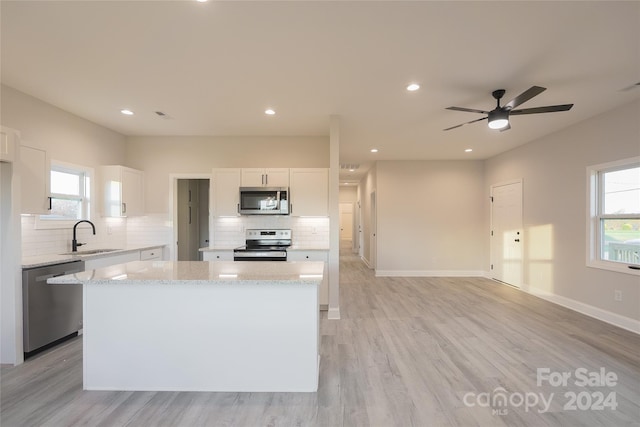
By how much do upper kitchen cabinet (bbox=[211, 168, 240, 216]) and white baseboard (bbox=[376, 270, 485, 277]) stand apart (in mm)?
3831

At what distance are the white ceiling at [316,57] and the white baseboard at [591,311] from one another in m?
2.60

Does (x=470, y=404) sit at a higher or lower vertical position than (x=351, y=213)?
lower

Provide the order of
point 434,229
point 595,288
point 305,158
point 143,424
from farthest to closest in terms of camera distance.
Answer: point 434,229 < point 305,158 < point 595,288 < point 143,424

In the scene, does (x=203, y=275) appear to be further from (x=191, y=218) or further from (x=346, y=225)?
(x=346, y=225)

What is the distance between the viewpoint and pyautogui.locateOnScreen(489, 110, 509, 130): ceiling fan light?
311 centimetres

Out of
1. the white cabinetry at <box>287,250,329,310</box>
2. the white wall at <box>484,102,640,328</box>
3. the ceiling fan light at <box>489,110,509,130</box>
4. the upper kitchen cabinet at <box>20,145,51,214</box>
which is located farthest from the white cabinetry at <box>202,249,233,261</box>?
the white wall at <box>484,102,640,328</box>

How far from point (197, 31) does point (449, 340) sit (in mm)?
3757

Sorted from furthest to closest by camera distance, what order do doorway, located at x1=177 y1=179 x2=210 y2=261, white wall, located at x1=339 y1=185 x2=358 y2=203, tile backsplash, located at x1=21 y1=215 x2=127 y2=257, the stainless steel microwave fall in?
white wall, located at x1=339 y1=185 x2=358 y2=203 < doorway, located at x1=177 y1=179 x2=210 y2=261 < the stainless steel microwave < tile backsplash, located at x1=21 y1=215 x2=127 y2=257

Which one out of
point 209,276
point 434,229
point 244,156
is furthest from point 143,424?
point 434,229

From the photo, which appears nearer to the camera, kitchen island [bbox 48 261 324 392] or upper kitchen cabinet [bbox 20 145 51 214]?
kitchen island [bbox 48 261 324 392]

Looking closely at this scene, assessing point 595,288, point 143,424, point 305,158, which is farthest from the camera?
point 305,158

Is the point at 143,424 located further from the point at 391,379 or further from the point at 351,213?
the point at 351,213

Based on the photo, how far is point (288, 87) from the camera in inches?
127

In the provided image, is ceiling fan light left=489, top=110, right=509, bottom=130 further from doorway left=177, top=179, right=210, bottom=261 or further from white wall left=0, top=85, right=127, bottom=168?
doorway left=177, top=179, right=210, bottom=261
